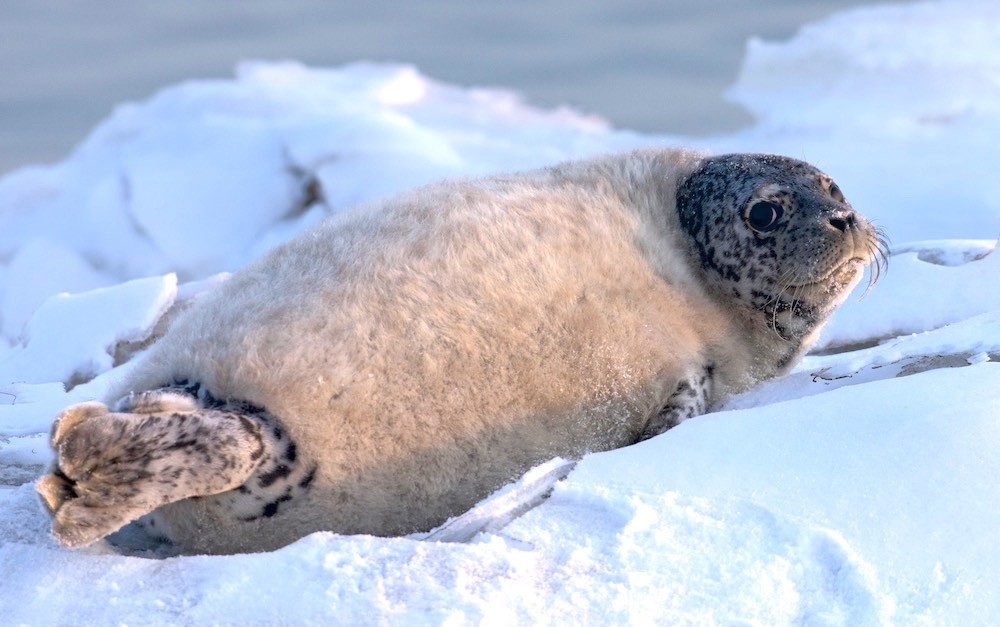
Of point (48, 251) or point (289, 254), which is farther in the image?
point (48, 251)

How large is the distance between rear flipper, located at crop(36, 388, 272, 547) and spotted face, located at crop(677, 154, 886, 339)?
170cm

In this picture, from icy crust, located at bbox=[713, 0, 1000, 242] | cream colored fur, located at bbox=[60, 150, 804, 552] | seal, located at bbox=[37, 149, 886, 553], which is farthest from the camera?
icy crust, located at bbox=[713, 0, 1000, 242]

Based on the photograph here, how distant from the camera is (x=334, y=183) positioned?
29.9ft

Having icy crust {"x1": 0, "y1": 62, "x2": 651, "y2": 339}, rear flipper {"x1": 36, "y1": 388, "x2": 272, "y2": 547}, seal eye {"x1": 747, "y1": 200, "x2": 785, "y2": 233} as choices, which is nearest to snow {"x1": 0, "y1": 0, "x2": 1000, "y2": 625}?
rear flipper {"x1": 36, "y1": 388, "x2": 272, "y2": 547}

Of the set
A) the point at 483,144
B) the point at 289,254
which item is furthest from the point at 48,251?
the point at 289,254

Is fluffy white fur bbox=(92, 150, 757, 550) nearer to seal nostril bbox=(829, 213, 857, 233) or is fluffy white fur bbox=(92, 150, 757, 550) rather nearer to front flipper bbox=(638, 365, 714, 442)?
front flipper bbox=(638, 365, 714, 442)

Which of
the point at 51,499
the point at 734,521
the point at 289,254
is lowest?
the point at 734,521

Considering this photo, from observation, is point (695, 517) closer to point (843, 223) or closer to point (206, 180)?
point (843, 223)

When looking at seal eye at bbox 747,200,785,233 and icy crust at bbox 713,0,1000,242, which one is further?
icy crust at bbox 713,0,1000,242

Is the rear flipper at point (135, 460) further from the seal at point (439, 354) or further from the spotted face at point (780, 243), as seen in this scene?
the spotted face at point (780, 243)

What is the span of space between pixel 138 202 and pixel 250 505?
289 inches

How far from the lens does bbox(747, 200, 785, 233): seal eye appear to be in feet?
13.0

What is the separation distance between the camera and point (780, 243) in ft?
12.9

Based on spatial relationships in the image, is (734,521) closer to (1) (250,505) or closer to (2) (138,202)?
(1) (250,505)
